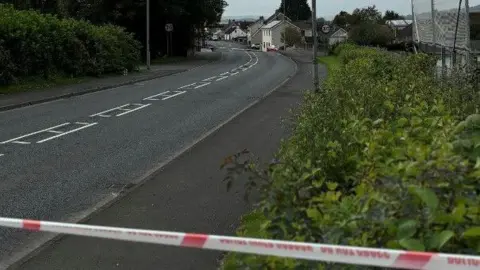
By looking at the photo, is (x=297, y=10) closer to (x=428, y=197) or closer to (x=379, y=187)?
(x=379, y=187)

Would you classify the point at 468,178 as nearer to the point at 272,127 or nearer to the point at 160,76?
the point at 272,127

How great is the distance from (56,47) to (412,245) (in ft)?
90.4

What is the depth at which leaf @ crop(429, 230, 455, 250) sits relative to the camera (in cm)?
212

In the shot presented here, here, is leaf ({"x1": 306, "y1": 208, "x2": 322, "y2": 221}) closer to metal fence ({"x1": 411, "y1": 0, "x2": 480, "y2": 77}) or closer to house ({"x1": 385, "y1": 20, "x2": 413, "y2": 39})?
metal fence ({"x1": 411, "y1": 0, "x2": 480, "y2": 77})

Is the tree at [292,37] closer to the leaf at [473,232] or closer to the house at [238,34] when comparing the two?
the house at [238,34]

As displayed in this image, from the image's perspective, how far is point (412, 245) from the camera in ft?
7.06

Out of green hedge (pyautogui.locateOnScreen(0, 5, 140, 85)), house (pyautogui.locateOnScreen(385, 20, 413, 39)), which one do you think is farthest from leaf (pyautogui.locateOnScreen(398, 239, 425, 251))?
house (pyautogui.locateOnScreen(385, 20, 413, 39))

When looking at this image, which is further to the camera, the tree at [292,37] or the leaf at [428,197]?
the tree at [292,37]

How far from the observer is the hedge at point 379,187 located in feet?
7.28

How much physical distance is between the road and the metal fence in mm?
4780

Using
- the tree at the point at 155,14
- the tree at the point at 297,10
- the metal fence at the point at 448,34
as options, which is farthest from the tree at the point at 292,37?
the metal fence at the point at 448,34

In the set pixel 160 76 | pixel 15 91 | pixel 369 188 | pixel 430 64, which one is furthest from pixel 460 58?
pixel 160 76

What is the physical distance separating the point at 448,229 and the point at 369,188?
586 mm

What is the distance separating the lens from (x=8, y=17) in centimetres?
2414
